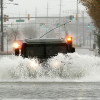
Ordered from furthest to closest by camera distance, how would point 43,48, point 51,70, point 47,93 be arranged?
point 43,48, point 51,70, point 47,93

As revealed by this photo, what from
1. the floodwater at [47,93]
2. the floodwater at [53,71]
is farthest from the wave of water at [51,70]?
the floodwater at [47,93]

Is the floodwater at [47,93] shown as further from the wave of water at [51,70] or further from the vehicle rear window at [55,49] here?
the vehicle rear window at [55,49]

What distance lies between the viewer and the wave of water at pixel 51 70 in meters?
20.3

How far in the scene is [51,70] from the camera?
66.6ft

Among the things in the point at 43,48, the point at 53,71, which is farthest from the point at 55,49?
the point at 53,71

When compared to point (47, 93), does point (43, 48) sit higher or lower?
higher

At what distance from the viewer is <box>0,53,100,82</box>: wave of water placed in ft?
66.5

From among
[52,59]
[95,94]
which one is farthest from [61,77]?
[95,94]

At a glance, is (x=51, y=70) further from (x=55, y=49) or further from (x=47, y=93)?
(x=47, y=93)

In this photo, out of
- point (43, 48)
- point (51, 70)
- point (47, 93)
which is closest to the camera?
point (47, 93)

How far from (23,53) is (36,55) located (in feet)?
1.91

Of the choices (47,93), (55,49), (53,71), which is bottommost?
(47,93)

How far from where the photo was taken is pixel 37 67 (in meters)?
20.2

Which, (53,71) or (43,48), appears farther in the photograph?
(43,48)
